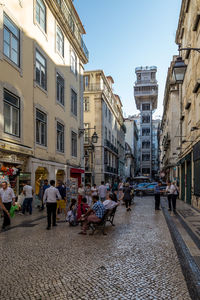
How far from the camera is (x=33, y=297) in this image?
13.5 ft

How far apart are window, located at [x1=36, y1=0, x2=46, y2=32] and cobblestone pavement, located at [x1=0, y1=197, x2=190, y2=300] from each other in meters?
13.5

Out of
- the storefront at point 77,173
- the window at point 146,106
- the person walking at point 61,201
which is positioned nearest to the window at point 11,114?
the person walking at point 61,201

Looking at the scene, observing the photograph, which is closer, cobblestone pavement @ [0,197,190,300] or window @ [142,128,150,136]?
cobblestone pavement @ [0,197,190,300]

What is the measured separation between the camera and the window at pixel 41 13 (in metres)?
17.3

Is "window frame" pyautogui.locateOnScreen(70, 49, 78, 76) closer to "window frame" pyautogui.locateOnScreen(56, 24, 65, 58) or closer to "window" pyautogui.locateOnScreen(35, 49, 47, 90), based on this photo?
"window frame" pyautogui.locateOnScreen(56, 24, 65, 58)

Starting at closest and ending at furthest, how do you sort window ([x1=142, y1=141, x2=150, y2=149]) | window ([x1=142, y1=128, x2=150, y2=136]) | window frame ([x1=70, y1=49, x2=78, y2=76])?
window frame ([x1=70, y1=49, x2=78, y2=76]) < window ([x1=142, y1=141, x2=150, y2=149]) < window ([x1=142, y1=128, x2=150, y2=136])

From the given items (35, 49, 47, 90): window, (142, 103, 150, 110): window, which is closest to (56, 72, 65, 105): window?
(35, 49, 47, 90): window

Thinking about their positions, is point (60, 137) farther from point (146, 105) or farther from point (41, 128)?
point (146, 105)

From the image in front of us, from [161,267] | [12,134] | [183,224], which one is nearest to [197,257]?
[161,267]

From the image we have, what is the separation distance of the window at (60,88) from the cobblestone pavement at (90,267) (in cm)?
1374

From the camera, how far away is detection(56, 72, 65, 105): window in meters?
20.8

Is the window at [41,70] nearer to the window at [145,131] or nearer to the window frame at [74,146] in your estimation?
the window frame at [74,146]

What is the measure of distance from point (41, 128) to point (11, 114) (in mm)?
3800

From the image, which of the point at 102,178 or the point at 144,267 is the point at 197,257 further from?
the point at 102,178
